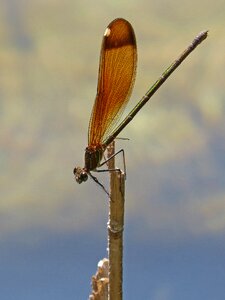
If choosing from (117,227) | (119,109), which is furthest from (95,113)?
(117,227)

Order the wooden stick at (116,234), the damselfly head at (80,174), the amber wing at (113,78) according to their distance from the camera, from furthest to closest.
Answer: the amber wing at (113,78) < the damselfly head at (80,174) < the wooden stick at (116,234)

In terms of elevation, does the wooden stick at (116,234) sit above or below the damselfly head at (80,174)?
below

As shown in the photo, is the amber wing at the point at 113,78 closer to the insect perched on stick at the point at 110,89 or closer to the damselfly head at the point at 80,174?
the insect perched on stick at the point at 110,89

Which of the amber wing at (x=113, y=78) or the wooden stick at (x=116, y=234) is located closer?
the wooden stick at (x=116, y=234)

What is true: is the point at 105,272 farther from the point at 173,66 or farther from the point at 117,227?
the point at 173,66

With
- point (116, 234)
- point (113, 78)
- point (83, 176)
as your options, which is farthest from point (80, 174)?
point (113, 78)

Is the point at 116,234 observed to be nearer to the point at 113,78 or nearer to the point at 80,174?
the point at 80,174

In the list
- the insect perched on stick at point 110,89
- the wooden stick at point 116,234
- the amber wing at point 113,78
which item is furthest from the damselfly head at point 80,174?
the wooden stick at point 116,234
